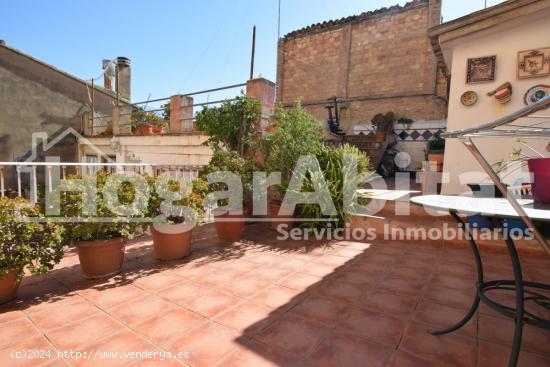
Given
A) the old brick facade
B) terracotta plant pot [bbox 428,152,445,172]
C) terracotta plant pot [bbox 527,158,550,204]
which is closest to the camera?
terracotta plant pot [bbox 527,158,550,204]

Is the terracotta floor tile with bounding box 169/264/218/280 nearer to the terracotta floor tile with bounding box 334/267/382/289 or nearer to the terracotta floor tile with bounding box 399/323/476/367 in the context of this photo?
the terracotta floor tile with bounding box 334/267/382/289

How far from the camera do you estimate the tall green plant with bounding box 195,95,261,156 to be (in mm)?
4500

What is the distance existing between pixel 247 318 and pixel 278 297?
387 millimetres

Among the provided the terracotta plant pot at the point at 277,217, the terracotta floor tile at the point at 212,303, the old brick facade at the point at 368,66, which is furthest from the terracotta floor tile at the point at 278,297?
the old brick facade at the point at 368,66

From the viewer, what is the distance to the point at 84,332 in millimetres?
1814

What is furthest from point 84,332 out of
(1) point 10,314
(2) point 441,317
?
(2) point 441,317

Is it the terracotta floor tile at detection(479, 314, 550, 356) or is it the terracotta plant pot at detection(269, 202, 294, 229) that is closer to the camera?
the terracotta floor tile at detection(479, 314, 550, 356)

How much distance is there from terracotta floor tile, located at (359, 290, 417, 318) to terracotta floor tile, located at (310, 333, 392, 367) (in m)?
0.43

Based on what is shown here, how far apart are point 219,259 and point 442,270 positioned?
2239 mm

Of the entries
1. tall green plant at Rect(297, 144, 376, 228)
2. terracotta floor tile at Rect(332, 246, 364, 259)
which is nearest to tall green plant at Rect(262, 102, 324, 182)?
tall green plant at Rect(297, 144, 376, 228)

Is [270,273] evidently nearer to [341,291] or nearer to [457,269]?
[341,291]

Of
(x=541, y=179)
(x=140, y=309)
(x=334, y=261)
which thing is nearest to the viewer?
(x=541, y=179)

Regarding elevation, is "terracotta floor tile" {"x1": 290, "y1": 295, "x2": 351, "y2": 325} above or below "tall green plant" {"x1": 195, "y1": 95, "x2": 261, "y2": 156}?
below

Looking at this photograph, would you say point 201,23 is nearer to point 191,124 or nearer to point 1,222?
point 191,124
